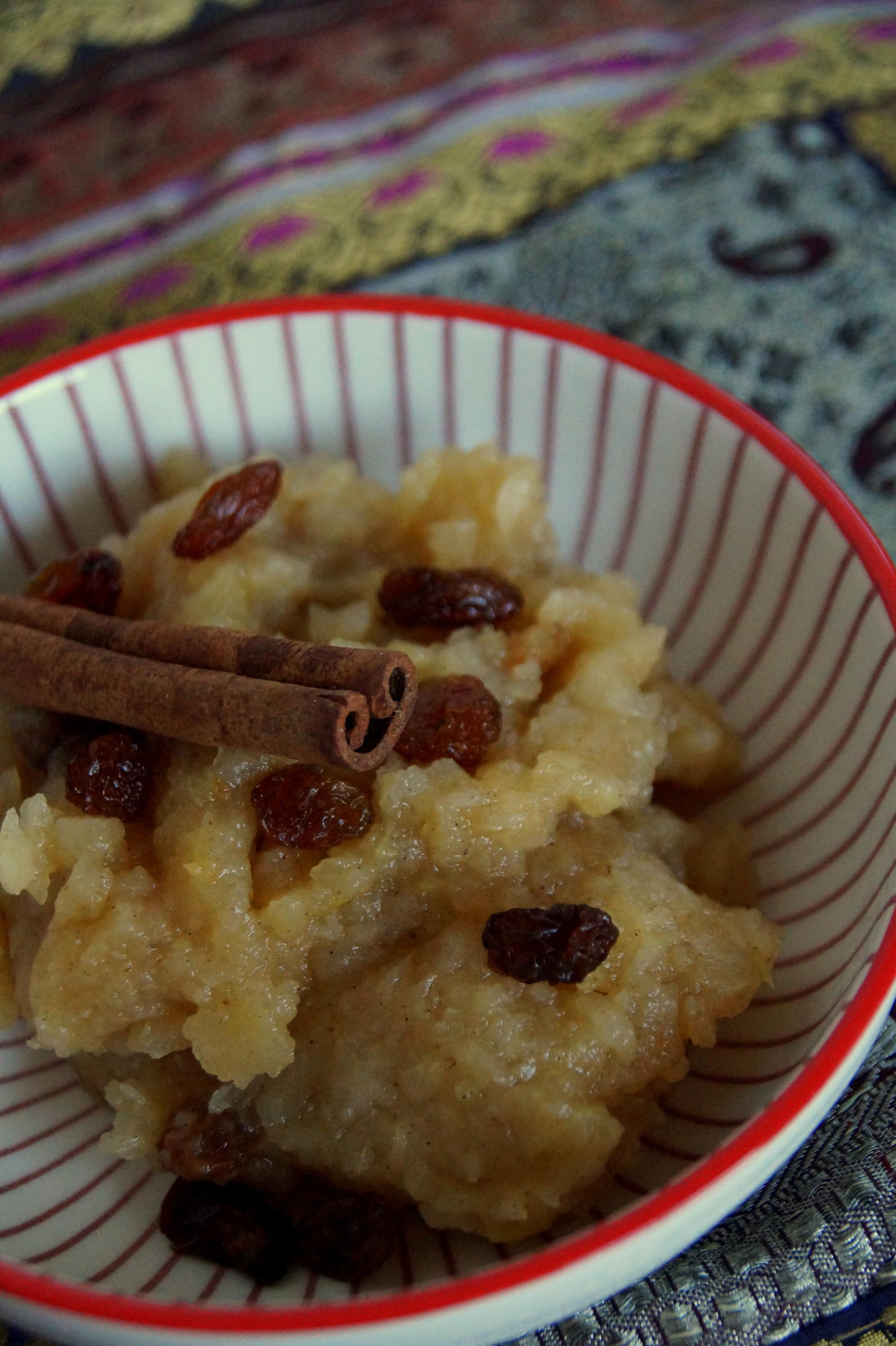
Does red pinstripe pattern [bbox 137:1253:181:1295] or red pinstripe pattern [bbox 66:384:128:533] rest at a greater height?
red pinstripe pattern [bbox 66:384:128:533]

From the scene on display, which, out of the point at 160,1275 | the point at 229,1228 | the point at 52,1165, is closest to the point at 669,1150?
the point at 229,1228

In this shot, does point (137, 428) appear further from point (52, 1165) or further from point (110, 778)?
point (52, 1165)

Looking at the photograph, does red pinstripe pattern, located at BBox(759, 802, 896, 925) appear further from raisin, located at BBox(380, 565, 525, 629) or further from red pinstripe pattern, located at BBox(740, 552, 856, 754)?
raisin, located at BBox(380, 565, 525, 629)

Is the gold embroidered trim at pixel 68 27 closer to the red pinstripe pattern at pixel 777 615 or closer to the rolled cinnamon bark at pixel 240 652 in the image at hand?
the rolled cinnamon bark at pixel 240 652

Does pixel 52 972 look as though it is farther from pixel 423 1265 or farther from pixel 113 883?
pixel 423 1265

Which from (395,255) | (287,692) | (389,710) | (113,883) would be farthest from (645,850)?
(395,255)

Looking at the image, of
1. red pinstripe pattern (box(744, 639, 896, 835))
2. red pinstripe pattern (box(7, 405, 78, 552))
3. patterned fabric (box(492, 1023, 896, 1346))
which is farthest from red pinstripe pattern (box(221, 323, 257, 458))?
patterned fabric (box(492, 1023, 896, 1346))
